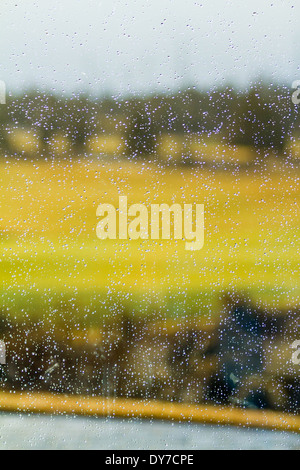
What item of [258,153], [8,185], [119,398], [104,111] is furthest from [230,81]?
[119,398]

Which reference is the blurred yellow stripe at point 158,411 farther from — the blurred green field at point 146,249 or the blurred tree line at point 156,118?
the blurred tree line at point 156,118

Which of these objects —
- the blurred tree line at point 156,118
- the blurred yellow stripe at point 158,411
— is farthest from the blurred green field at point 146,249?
the blurred yellow stripe at point 158,411

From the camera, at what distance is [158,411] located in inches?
57.7

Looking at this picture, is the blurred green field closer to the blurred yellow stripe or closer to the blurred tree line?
the blurred tree line

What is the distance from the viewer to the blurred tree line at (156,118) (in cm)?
145

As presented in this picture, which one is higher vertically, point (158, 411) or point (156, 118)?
point (156, 118)

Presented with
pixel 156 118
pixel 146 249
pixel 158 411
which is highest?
pixel 156 118

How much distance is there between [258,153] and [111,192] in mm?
→ 350

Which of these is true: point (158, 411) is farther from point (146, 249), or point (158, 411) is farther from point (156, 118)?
point (156, 118)

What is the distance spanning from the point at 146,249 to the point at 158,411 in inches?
14.8

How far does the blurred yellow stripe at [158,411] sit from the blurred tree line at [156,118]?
571mm

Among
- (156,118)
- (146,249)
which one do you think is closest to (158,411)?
(146,249)

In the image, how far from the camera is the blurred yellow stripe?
1464mm
